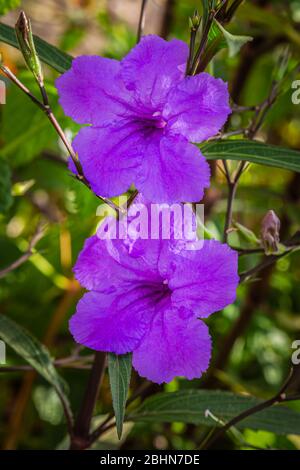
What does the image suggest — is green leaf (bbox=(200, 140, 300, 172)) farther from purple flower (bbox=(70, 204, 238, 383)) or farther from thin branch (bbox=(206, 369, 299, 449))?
thin branch (bbox=(206, 369, 299, 449))

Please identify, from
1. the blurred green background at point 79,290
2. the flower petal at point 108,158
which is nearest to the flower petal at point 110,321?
the flower petal at point 108,158

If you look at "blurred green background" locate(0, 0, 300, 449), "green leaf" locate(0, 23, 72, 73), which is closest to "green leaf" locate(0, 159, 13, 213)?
"blurred green background" locate(0, 0, 300, 449)

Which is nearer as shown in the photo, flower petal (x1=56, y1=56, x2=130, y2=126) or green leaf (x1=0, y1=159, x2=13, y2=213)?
flower petal (x1=56, y1=56, x2=130, y2=126)

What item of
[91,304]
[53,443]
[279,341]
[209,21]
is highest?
[209,21]

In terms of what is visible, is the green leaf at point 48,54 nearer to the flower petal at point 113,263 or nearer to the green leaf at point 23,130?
the flower petal at point 113,263
